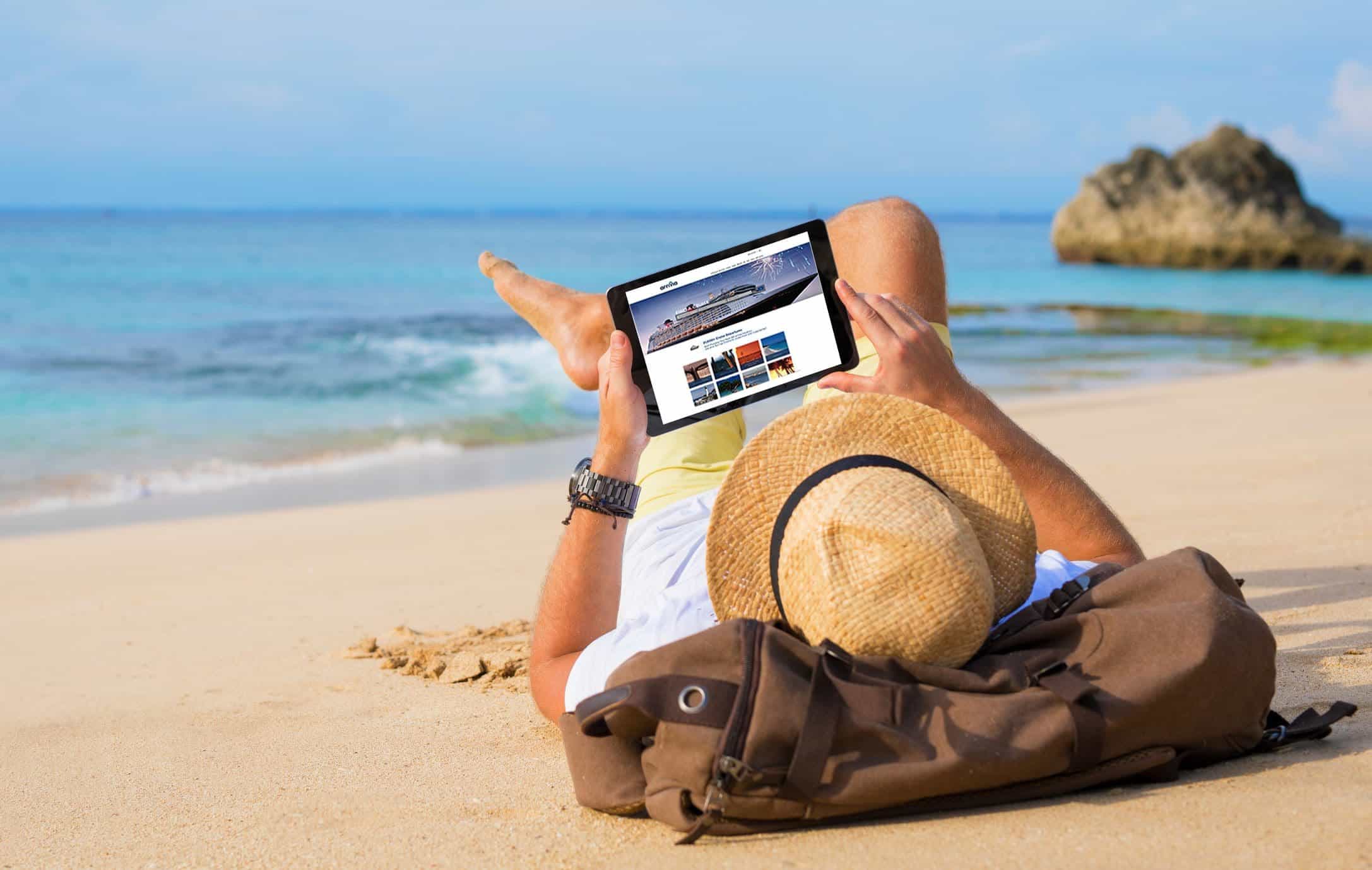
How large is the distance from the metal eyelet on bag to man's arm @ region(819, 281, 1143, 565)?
81 centimetres

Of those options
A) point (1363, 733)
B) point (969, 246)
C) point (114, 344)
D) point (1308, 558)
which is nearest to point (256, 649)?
point (1363, 733)

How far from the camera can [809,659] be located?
6.57ft

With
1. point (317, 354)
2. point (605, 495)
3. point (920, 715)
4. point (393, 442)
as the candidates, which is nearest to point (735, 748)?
point (920, 715)

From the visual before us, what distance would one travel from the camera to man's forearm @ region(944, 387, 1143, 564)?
2.63m

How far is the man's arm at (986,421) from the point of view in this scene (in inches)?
99.4

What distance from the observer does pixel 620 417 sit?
259 centimetres

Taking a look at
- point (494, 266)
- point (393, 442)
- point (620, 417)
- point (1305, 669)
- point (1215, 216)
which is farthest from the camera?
point (1215, 216)

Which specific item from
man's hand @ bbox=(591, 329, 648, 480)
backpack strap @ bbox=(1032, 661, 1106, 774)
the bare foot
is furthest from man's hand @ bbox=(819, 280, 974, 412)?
the bare foot

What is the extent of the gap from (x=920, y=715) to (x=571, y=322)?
191 centimetres

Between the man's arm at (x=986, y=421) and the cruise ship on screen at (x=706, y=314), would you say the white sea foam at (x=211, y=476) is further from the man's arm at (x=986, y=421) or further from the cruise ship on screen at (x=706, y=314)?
the man's arm at (x=986, y=421)

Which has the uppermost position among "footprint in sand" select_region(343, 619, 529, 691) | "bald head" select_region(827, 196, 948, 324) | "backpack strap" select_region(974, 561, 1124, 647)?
"bald head" select_region(827, 196, 948, 324)

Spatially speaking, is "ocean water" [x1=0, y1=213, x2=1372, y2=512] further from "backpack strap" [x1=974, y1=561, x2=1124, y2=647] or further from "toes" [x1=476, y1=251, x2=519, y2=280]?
"backpack strap" [x1=974, y1=561, x2=1124, y2=647]

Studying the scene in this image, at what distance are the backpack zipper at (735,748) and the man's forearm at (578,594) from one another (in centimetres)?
59

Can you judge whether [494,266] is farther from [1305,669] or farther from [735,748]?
[1305,669]
